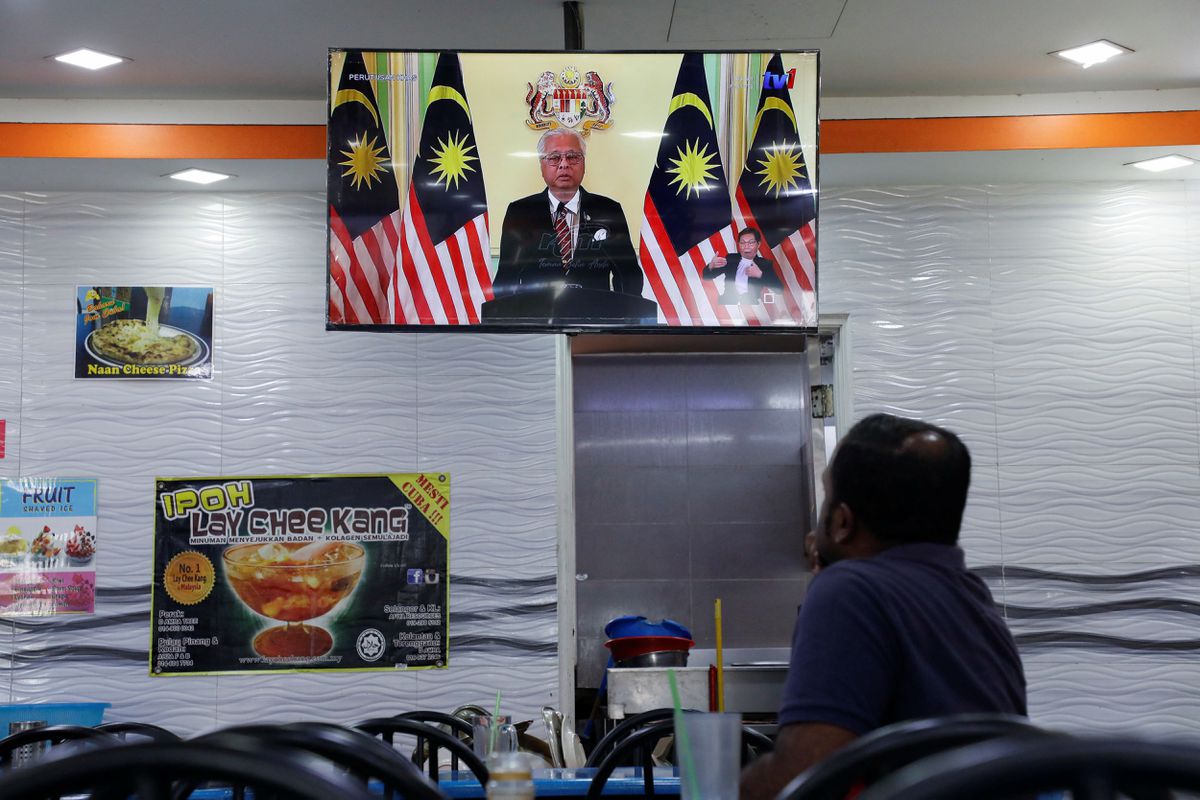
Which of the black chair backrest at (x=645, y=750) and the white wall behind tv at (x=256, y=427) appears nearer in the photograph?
the black chair backrest at (x=645, y=750)

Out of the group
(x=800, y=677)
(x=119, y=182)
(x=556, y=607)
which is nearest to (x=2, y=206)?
(x=119, y=182)

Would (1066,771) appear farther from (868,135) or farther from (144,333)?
(144,333)

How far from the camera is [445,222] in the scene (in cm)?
369

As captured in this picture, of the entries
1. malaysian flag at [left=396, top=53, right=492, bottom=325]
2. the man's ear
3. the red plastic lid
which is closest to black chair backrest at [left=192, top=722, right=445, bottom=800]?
the man's ear

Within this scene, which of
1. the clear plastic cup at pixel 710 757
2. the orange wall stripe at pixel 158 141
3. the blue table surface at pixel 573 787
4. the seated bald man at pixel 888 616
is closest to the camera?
the clear plastic cup at pixel 710 757

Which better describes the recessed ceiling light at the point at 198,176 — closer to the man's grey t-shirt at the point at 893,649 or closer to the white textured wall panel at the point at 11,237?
the white textured wall panel at the point at 11,237

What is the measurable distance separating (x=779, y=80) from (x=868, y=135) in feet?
5.01

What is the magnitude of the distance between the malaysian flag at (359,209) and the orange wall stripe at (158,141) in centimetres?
149

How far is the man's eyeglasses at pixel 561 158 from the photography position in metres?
3.72

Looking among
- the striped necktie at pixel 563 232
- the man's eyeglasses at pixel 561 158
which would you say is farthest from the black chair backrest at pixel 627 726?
the man's eyeglasses at pixel 561 158

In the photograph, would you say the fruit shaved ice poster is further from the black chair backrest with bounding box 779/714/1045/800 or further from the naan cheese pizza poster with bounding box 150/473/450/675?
the black chair backrest with bounding box 779/714/1045/800

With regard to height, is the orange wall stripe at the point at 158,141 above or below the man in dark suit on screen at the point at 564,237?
above

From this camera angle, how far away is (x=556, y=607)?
538cm

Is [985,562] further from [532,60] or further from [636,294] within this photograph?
[532,60]
